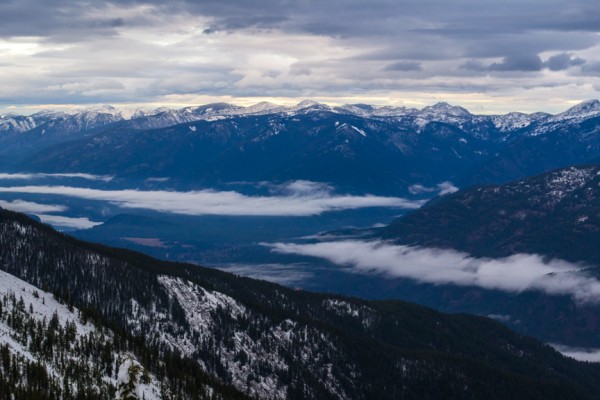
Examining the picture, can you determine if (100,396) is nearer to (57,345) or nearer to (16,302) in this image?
(57,345)

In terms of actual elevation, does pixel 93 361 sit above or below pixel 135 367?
below

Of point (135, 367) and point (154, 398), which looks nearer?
point (135, 367)

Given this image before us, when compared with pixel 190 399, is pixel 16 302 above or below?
above

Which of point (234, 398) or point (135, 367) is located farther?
point (234, 398)

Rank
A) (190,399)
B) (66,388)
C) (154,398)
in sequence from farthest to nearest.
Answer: (190,399), (154,398), (66,388)

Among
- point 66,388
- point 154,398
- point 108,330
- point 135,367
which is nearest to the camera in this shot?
point 135,367

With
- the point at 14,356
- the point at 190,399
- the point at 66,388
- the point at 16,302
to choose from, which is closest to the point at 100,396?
the point at 66,388

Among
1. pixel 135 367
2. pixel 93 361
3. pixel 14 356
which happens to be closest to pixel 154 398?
pixel 93 361

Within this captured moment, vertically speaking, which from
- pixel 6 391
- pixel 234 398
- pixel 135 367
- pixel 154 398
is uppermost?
pixel 135 367

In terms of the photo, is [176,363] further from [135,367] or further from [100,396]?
[135,367]
